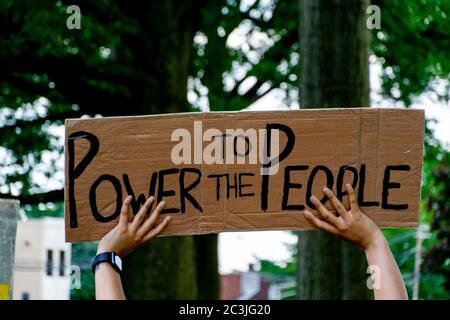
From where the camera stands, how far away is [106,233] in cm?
367

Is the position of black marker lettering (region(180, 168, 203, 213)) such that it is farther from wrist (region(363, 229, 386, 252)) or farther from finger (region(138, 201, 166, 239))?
wrist (region(363, 229, 386, 252))

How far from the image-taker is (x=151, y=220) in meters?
3.50

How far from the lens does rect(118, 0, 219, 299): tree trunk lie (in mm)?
13484

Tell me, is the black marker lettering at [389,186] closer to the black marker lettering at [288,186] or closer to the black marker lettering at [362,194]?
the black marker lettering at [362,194]

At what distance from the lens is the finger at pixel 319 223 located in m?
3.31

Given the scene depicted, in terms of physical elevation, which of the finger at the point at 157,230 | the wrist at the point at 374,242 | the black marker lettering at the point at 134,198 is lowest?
the wrist at the point at 374,242

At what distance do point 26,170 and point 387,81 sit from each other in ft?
19.5

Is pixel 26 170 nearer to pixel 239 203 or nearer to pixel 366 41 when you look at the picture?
pixel 366 41

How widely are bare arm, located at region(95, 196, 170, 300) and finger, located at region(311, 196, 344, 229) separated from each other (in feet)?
1.64

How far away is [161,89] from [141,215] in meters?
10.7

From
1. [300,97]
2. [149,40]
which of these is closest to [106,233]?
[300,97]

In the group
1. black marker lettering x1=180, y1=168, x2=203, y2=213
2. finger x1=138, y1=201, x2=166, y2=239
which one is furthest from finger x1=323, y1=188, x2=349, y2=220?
finger x1=138, y1=201, x2=166, y2=239

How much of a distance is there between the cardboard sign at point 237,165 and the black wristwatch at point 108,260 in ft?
1.47

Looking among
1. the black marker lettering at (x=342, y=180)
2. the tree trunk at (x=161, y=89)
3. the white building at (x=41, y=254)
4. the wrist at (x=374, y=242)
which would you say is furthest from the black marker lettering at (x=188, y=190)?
the white building at (x=41, y=254)
